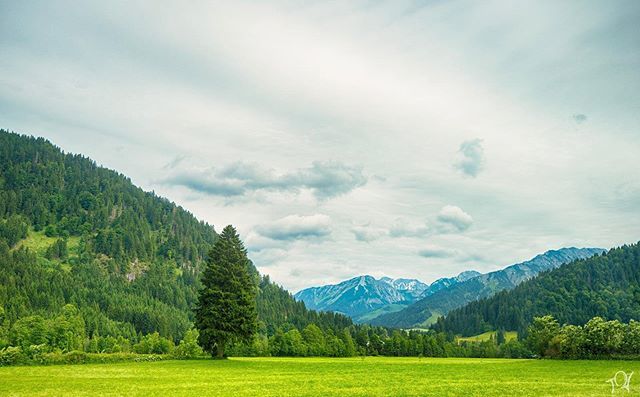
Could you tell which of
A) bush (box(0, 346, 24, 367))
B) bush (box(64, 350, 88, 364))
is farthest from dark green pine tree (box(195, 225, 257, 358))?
bush (box(0, 346, 24, 367))

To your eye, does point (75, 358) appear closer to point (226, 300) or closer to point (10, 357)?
point (10, 357)

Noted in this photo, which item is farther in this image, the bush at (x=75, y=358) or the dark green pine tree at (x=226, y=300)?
the dark green pine tree at (x=226, y=300)

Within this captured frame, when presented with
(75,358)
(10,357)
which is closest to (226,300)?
(75,358)

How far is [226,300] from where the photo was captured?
6788 cm

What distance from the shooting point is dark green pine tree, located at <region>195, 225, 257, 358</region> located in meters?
68.1

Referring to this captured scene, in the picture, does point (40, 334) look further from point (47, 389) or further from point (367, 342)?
point (47, 389)

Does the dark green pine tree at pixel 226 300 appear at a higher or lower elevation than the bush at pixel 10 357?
higher

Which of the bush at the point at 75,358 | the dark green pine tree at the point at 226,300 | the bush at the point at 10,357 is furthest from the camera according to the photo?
the dark green pine tree at the point at 226,300

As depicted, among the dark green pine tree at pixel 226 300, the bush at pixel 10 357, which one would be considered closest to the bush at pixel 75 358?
the bush at pixel 10 357

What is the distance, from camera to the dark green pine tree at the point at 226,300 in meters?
68.1

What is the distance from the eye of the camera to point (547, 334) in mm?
105750

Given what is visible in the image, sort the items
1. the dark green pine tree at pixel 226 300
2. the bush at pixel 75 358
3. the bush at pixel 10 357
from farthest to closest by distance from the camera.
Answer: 1. the dark green pine tree at pixel 226 300
2. the bush at pixel 75 358
3. the bush at pixel 10 357

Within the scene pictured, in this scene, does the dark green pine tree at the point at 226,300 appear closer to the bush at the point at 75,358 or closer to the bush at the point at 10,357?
the bush at the point at 75,358

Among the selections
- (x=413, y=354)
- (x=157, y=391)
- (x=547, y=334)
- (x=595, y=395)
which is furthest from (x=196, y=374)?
(x=413, y=354)
